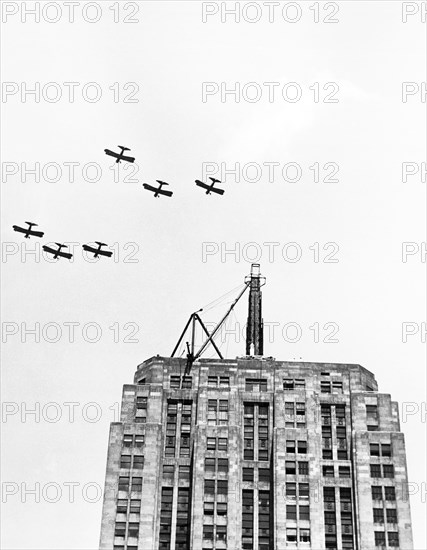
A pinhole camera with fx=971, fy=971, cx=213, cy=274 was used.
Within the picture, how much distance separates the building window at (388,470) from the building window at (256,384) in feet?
79.6

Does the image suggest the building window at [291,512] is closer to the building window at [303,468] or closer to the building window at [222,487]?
the building window at [303,468]

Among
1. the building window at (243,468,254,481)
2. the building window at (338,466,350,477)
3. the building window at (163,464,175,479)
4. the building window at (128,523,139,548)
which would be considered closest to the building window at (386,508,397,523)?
the building window at (338,466,350,477)

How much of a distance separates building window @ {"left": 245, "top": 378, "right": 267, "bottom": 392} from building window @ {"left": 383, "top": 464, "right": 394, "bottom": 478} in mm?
24255

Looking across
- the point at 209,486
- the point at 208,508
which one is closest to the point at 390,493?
the point at 209,486

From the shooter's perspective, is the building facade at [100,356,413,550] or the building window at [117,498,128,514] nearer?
the building facade at [100,356,413,550]

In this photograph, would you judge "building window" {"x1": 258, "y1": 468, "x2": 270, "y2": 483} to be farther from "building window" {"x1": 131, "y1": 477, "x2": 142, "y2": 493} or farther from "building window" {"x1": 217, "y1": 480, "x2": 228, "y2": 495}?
"building window" {"x1": 131, "y1": 477, "x2": 142, "y2": 493}

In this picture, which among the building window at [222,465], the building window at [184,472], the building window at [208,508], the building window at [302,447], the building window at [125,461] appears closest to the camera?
the building window at [208,508]

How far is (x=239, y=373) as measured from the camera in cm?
16175

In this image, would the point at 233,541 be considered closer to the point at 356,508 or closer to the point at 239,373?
the point at 356,508

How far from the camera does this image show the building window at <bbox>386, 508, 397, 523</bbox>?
14162 centimetres

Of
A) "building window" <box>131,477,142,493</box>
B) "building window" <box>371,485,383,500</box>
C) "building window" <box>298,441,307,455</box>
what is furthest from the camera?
"building window" <box>298,441,307,455</box>

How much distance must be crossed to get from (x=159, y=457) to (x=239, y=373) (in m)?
20.5

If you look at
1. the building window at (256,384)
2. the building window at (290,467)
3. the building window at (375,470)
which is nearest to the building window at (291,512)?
→ the building window at (290,467)

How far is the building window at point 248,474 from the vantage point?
492 ft
